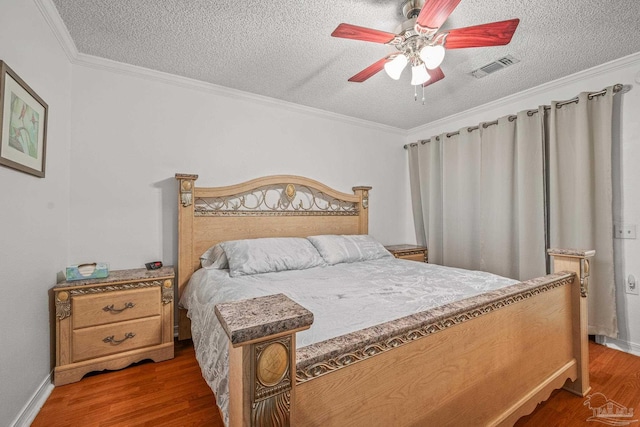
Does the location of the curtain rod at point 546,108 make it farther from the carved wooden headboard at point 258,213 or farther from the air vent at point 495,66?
the carved wooden headboard at point 258,213

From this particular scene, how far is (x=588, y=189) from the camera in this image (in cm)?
242

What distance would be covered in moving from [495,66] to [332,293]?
92.5 inches

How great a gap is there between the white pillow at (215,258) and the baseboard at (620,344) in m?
3.29

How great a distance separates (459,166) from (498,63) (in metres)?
1.27

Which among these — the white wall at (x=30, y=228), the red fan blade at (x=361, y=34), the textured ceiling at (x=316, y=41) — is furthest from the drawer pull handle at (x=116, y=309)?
the red fan blade at (x=361, y=34)

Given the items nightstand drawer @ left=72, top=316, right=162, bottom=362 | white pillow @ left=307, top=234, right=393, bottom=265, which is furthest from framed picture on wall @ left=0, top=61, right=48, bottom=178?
white pillow @ left=307, top=234, right=393, bottom=265

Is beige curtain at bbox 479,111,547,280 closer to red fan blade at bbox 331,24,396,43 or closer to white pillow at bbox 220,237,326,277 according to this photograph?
white pillow at bbox 220,237,326,277

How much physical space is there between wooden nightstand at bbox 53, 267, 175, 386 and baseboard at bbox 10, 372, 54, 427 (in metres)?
0.06

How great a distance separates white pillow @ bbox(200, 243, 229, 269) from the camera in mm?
2396

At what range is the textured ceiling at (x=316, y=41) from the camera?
172 cm

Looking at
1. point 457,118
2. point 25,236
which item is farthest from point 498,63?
point 25,236

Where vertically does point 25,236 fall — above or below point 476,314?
above

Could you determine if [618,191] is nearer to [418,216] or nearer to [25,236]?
[418,216]

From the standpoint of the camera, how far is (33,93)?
1.61 m
